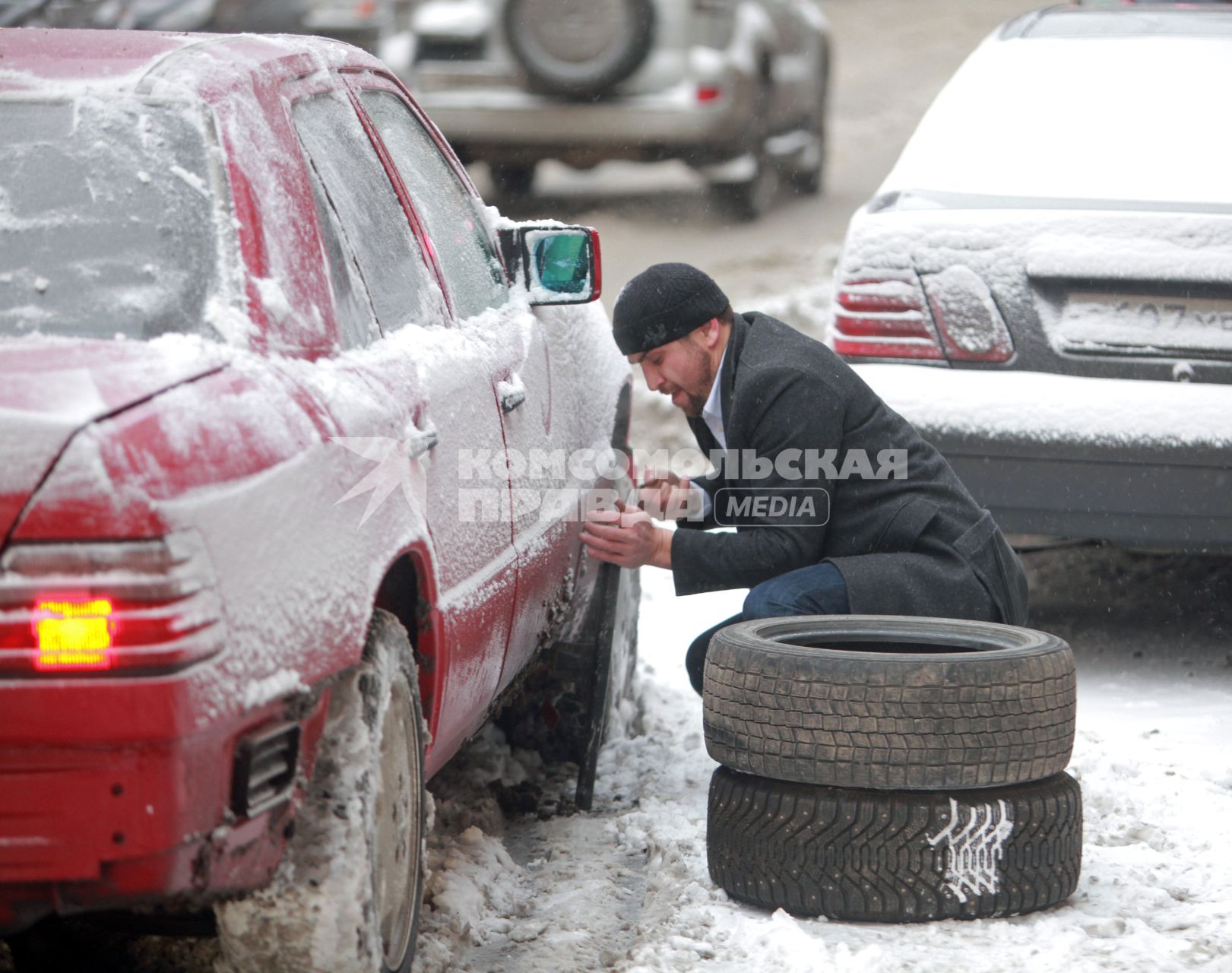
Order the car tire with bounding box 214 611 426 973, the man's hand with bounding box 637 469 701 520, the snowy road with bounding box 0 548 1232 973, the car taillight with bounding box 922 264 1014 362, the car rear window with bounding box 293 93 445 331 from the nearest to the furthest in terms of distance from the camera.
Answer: the car tire with bounding box 214 611 426 973 < the car rear window with bounding box 293 93 445 331 < the snowy road with bounding box 0 548 1232 973 < the man's hand with bounding box 637 469 701 520 < the car taillight with bounding box 922 264 1014 362

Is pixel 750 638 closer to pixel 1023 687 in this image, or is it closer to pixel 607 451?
pixel 1023 687

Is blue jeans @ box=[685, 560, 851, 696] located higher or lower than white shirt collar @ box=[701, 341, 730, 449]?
lower

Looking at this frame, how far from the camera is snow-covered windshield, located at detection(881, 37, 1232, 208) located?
16.8 feet

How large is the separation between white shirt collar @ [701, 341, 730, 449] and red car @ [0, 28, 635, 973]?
21.1 inches

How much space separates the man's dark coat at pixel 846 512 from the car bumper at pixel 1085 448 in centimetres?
69

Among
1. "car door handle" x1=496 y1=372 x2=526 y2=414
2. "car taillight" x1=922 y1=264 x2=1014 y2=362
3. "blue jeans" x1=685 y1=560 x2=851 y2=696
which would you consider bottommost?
"blue jeans" x1=685 y1=560 x2=851 y2=696

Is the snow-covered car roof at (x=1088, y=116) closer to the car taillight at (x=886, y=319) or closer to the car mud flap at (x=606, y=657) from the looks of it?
the car taillight at (x=886, y=319)

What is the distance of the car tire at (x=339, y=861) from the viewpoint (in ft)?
8.14

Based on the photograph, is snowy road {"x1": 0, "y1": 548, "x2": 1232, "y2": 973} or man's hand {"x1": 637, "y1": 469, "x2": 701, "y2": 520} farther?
man's hand {"x1": 637, "y1": 469, "x2": 701, "y2": 520}

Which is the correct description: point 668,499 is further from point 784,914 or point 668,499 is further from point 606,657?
point 784,914

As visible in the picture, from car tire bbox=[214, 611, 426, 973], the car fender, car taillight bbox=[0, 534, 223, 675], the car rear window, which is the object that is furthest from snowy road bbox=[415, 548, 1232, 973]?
the car fender

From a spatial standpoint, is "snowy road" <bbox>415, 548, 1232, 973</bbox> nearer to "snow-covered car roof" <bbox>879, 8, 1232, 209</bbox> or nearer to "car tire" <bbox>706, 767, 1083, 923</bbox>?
"car tire" <bbox>706, 767, 1083, 923</bbox>

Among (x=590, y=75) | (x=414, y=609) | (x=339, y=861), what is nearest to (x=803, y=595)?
(x=414, y=609)

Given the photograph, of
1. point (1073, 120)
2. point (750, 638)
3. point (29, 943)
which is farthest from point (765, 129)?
point (29, 943)
